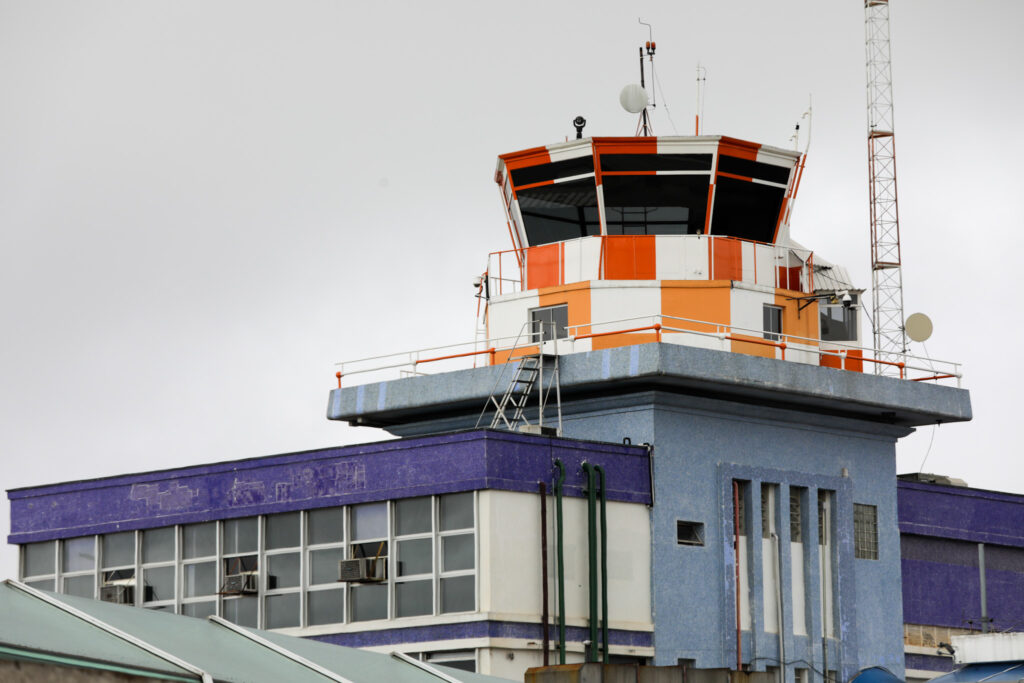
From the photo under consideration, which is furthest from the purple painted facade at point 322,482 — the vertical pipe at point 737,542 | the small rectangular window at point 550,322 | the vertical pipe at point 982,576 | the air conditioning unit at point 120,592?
the vertical pipe at point 982,576

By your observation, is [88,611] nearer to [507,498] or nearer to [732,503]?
[507,498]

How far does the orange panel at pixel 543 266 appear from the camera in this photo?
35156 mm

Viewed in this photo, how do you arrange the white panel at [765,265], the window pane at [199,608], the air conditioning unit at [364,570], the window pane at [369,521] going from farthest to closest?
the white panel at [765,265], the window pane at [199,608], the window pane at [369,521], the air conditioning unit at [364,570]

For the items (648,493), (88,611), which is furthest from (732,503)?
(88,611)

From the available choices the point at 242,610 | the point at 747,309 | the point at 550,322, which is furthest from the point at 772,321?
the point at 242,610

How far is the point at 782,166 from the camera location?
35375 millimetres

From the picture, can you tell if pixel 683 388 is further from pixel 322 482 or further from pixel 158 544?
pixel 158 544

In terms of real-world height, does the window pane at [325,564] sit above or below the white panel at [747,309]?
below

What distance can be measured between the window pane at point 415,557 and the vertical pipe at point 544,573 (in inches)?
76.8

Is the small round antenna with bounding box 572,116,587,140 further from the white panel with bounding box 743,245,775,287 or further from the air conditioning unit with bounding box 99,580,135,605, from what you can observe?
the air conditioning unit with bounding box 99,580,135,605

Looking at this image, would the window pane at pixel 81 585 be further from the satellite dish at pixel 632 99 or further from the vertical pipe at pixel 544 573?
the satellite dish at pixel 632 99

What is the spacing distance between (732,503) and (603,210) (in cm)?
633

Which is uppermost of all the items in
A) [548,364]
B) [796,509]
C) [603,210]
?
[603,210]

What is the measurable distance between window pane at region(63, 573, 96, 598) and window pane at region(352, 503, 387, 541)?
6.13 meters
